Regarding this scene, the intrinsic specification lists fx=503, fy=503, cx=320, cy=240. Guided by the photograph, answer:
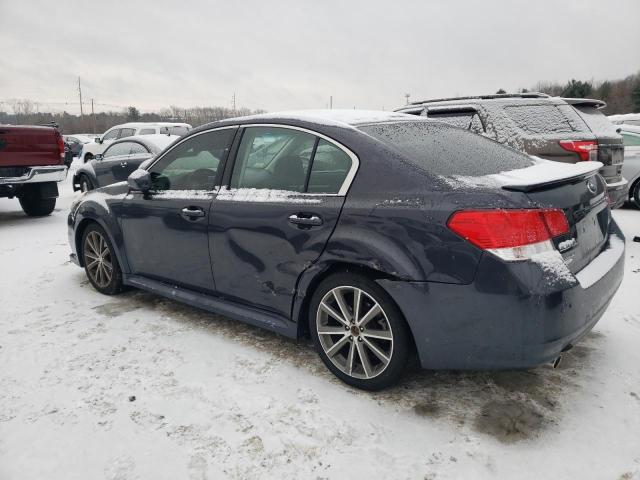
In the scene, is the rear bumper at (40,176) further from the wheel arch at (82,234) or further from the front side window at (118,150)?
the wheel arch at (82,234)

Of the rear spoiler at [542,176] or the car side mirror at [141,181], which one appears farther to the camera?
the car side mirror at [141,181]

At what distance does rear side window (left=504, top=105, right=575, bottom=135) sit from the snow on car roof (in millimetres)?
2995

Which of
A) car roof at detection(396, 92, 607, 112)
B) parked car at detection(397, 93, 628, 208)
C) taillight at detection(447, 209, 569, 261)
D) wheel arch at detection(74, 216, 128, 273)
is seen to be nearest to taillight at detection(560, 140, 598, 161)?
parked car at detection(397, 93, 628, 208)

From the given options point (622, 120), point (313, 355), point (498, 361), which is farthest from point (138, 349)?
point (622, 120)

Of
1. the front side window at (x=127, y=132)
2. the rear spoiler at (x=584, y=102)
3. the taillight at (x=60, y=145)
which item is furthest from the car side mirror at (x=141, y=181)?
the front side window at (x=127, y=132)

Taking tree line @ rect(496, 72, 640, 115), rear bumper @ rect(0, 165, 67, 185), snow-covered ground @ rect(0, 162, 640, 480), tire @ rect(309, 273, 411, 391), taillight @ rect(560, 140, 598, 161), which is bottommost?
snow-covered ground @ rect(0, 162, 640, 480)

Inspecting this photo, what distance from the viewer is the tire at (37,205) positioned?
9148 millimetres

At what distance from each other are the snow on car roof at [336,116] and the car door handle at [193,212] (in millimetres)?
726

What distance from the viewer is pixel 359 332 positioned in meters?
2.80

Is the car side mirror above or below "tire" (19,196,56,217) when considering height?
above

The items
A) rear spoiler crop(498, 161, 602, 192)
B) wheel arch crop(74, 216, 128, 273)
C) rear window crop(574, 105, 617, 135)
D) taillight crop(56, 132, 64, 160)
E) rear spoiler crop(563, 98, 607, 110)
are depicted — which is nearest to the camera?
rear spoiler crop(498, 161, 602, 192)

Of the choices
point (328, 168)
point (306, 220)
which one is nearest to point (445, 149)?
point (328, 168)

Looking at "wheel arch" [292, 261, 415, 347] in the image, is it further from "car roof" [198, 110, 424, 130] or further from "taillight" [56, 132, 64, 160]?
"taillight" [56, 132, 64, 160]

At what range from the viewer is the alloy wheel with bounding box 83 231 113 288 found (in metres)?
4.54
